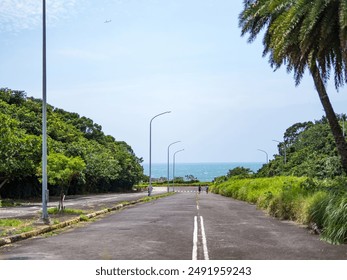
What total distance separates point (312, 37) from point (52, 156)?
12.8 meters

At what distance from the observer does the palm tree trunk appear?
63.9 feet

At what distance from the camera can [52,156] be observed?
2241 cm

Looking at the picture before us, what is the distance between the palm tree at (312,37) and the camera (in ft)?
51.9

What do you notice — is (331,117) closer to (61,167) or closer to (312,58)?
(312,58)

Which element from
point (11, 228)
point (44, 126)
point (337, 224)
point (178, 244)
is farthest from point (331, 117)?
point (11, 228)

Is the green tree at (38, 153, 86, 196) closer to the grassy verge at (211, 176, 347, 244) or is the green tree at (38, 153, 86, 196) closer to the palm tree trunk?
the grassy verge at (211, 176, 347, 244)

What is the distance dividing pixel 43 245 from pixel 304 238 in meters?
7.15

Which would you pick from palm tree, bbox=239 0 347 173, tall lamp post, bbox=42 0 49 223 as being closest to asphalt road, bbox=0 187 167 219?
tall lamp post, bbox=42 0 49 223

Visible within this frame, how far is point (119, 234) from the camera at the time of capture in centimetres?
1434

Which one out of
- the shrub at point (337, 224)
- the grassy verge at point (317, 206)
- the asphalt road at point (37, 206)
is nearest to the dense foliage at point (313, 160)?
the grassy verge at point (317, 206)

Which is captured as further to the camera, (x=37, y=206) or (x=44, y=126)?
(x=37, y=206)

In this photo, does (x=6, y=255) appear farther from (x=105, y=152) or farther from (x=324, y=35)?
(x=105, y=152)

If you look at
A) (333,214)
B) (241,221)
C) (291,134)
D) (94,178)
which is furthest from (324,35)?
(291,134)

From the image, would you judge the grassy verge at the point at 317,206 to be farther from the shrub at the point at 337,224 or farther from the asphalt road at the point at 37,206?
the asphalt road at the point at 37,206
